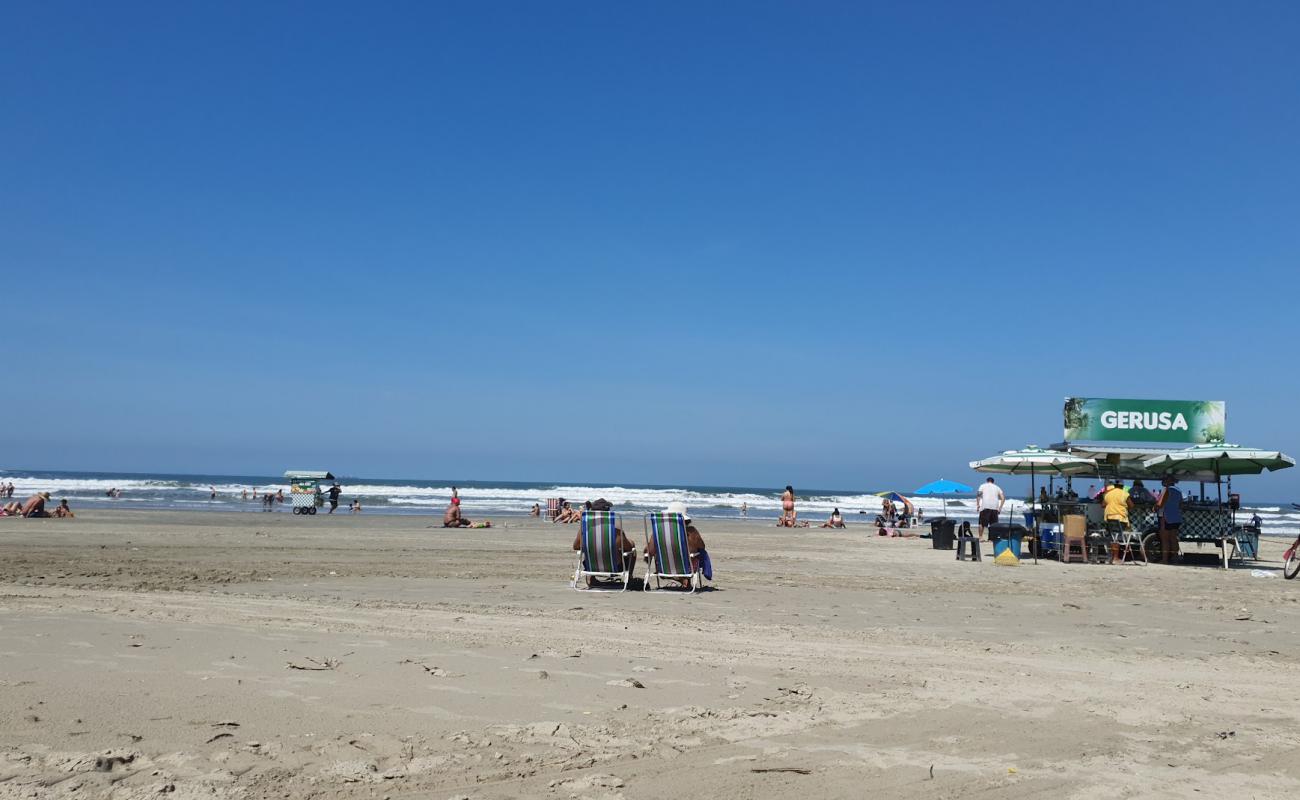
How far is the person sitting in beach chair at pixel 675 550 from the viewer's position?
11.0 m

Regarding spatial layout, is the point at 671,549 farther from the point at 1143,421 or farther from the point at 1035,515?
the point at 1143,421

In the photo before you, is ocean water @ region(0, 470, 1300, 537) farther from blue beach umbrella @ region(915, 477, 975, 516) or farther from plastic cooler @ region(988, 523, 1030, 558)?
plastic cooler @ region(988, 523, 1030, 558)

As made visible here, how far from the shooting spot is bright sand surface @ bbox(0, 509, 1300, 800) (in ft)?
13.4

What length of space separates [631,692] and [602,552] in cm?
567

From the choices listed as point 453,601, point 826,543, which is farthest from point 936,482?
point 453,601

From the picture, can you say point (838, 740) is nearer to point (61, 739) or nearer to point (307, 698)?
point (307, 698)

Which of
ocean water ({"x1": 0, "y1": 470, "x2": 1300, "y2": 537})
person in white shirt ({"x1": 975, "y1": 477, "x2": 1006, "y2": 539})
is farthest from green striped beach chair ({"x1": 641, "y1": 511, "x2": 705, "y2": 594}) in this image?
ocean water ({"x1": 0, "y1": 470, "x2": 1300, "y2": 537})

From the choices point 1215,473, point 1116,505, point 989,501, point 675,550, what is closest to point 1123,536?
point 1116,505

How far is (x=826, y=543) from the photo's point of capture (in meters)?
22.3

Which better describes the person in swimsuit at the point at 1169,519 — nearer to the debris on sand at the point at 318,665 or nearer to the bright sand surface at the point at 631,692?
the bright sand surface at the point at 631,692

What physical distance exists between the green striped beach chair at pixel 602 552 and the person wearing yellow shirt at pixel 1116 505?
969cm

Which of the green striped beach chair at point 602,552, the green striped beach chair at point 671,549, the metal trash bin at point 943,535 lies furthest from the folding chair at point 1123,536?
the green striped beach chair at point 602,552

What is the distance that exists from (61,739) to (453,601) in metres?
5.42

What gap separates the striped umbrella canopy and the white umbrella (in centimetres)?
112
